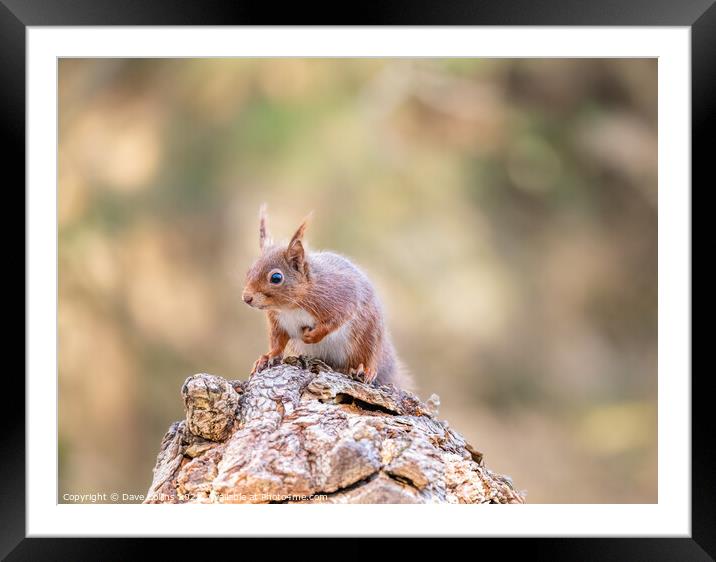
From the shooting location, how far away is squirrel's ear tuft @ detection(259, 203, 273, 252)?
3859mm

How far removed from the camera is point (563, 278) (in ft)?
27.5

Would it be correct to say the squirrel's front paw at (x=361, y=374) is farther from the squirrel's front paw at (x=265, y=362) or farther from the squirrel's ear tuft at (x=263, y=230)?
the squirrel's ear tuft at (x=263, y=230)

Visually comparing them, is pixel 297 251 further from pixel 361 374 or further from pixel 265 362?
pixel 361 374

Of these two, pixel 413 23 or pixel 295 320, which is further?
pixel 295 320

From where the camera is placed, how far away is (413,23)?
320 centimetres

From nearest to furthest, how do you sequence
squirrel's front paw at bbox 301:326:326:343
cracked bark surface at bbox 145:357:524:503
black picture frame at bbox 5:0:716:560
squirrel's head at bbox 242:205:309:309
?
cracked bark surface at bbox 145:357:524:503, black picture frame at bbox 5:0:716:560, squirrel's head at bbox 242:205:309:309, squirrel's front paw at bbox 301:326:326:343

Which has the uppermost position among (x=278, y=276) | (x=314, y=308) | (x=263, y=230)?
(x=263, y=230)

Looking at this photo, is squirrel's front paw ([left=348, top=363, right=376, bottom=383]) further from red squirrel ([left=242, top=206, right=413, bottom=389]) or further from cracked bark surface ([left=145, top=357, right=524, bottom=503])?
cracked bark surface ([left=145, top=357, right=524, bottom=503])

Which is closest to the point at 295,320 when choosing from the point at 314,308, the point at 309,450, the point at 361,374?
the point at 314,308

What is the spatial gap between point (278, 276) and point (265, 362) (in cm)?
42

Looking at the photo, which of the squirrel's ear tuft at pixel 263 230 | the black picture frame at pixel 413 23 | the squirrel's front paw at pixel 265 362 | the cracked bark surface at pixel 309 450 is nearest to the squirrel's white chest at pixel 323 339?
the squirrel's front paw at pixel 265 362

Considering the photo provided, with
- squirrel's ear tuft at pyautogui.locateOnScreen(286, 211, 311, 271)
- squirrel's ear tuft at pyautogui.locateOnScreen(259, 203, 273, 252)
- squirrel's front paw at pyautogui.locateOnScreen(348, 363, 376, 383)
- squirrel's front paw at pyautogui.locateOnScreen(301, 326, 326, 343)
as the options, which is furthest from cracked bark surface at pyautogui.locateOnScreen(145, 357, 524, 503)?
squirrel's ear tuft at pyautogui.locateOnScreen(259, 203, 273, 252)

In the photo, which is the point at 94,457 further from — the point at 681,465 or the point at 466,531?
the point at 681,465

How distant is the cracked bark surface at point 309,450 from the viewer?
293 centimetres
